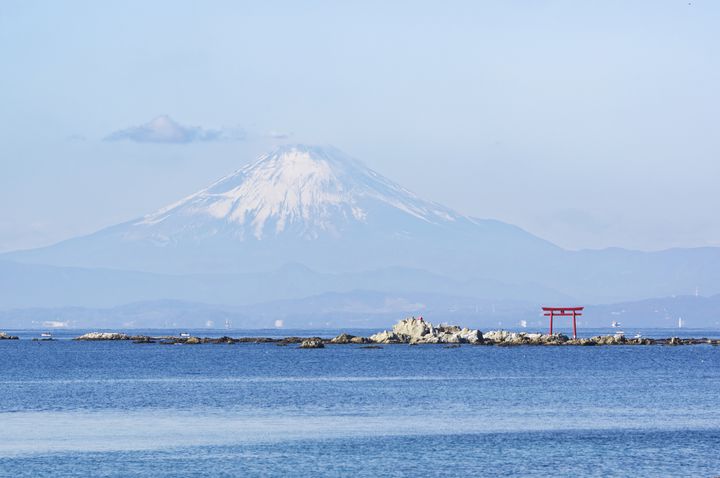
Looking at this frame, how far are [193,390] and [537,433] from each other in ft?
116

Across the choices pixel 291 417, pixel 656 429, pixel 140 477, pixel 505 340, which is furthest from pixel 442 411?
pixel 505 340

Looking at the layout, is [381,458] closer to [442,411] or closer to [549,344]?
[442,411]

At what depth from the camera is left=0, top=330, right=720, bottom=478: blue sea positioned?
53.3m

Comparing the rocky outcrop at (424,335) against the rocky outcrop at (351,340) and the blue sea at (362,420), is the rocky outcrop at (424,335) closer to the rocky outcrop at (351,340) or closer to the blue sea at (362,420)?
the rocky outcrop at (351,340)

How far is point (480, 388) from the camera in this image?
93.3m

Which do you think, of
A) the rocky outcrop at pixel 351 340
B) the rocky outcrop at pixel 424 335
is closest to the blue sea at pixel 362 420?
the rocky outcrop at pixel 424 335

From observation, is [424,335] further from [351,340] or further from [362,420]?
[362,420]

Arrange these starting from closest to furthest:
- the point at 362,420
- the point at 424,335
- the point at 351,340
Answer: the point at 362,420 < the point at 424,335 < the point at 351,340

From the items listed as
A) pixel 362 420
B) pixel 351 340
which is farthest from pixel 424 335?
pixel 362 420

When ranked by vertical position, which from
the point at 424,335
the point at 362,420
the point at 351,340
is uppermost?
the point at 424,335

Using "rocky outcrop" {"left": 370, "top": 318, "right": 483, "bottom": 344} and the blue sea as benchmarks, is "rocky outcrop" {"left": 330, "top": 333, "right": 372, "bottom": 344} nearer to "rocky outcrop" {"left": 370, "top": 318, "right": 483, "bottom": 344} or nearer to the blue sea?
"rocky outcrop" {"left": 370, "top": 318, "right": 483, "bottom": 344}

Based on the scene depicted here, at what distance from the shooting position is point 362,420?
69.9 m

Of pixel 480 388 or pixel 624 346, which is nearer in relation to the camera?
pixel 480 388

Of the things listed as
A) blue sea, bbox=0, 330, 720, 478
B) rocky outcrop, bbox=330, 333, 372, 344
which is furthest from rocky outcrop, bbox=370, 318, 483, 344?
blue sea, bbox=0, 330, 720, 478
